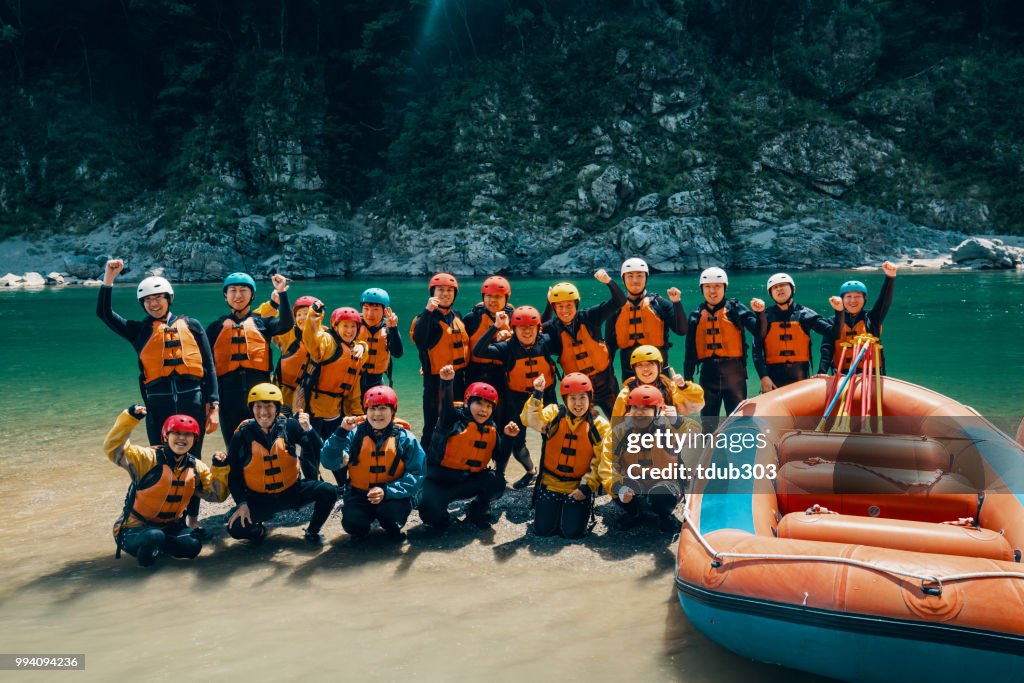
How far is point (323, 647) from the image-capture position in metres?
3.24

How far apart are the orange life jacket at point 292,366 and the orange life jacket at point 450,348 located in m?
0.83

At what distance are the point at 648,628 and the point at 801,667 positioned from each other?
0.75m

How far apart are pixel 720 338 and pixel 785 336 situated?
0.59 meters

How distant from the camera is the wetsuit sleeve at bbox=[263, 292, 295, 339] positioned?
5.12 meters

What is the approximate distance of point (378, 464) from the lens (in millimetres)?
4215

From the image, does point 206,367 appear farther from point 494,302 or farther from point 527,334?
point 527,334

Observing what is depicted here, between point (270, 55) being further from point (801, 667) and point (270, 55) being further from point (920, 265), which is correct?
point (801, 667)

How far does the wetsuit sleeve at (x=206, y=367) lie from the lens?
15.7 feet

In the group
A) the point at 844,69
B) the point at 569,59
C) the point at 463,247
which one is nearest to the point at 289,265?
the point at 463,247

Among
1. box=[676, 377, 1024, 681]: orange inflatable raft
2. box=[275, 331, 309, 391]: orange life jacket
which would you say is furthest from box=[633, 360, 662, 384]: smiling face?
box=[275, 331, 309, 391]: orange life jacket

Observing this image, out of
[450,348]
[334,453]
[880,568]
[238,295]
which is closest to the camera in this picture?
[880,568]

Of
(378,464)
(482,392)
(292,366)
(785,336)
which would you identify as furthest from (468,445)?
(785,336)

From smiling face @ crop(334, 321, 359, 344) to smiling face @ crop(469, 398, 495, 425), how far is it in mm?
1201

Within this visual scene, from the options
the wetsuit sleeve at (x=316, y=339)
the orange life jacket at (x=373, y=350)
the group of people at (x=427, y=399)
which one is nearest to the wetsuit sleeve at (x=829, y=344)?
the group of people at (x=427, y=399)
